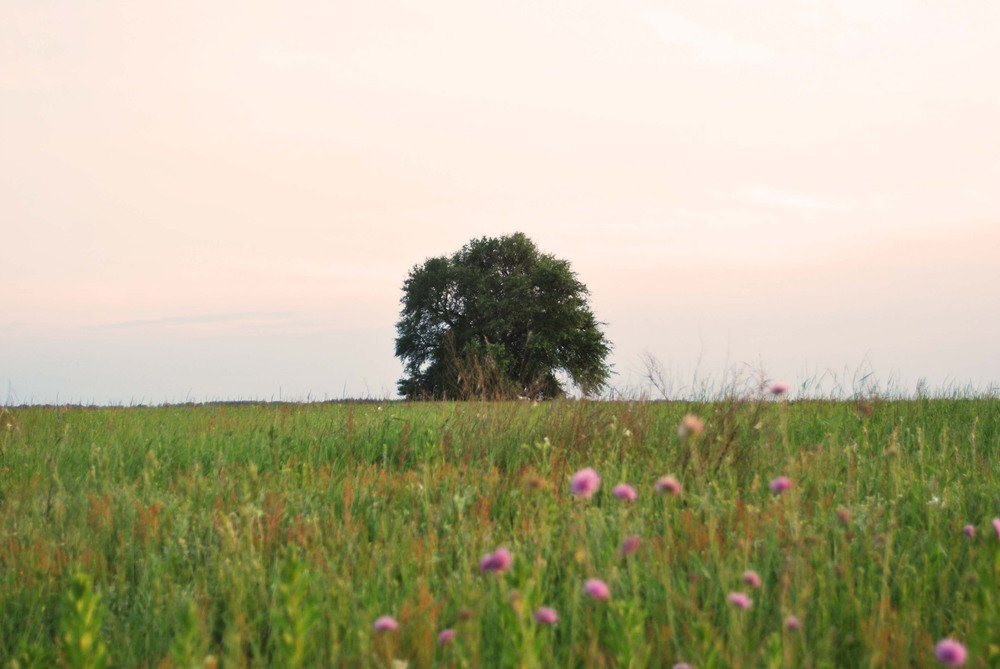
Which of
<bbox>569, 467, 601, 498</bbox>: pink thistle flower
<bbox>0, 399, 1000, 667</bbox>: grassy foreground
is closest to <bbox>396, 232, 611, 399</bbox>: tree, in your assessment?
<bbox>0, 399, 1000, 667</bbox>: grassy foreground

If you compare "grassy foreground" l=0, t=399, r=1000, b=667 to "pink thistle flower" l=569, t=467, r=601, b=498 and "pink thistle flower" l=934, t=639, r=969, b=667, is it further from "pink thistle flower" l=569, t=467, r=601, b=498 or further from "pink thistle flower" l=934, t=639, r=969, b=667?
"pink thistle flower" l=934, t=639, r=969, b=667

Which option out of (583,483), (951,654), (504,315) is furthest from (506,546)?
(504,315)

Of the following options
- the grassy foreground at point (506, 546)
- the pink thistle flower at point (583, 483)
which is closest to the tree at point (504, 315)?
the grassy foreground at point (506, 546)

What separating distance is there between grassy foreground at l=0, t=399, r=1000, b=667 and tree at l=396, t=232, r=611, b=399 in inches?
Result: 922

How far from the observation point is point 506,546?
382 cm

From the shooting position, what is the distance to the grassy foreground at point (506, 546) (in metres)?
2.56

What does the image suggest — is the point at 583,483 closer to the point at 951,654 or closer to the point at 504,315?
the point at 951,654

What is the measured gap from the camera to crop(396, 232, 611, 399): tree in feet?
102

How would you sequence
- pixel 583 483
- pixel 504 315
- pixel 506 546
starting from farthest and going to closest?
pixel 504 315 → pixel 506 546 → pixel 583 483

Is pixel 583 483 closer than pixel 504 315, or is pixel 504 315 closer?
pixel 583 483

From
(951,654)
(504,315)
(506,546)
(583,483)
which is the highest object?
(504,315)

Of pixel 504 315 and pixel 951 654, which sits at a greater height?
pixel 504 315

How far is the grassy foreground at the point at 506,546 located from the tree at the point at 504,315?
2341 centimetres

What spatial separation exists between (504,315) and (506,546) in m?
27.4
